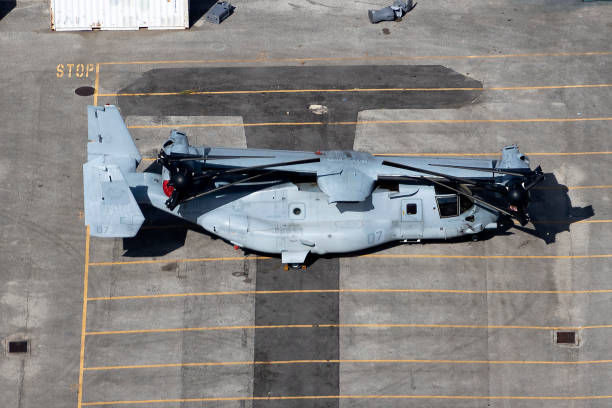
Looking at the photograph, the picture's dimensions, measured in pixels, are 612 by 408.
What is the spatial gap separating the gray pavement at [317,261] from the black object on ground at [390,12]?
2.18 feet

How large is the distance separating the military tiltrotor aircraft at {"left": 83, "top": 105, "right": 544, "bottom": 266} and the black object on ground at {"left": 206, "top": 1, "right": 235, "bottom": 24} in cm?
1228

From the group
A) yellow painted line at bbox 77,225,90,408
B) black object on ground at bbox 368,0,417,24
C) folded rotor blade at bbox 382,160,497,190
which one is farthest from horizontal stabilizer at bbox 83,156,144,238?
black object on ground at bbox 368,0,417,24

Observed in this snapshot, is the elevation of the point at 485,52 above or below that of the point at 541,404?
above

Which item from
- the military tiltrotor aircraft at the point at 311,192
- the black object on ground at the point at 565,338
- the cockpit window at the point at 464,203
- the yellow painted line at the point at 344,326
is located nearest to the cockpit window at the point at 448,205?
the military tiltrotor aircraft at the point at 311,192

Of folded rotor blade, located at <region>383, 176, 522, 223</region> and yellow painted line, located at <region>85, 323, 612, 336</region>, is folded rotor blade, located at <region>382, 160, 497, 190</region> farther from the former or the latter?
yellow painted line, located at <region>85, 323, 612, 336</region>

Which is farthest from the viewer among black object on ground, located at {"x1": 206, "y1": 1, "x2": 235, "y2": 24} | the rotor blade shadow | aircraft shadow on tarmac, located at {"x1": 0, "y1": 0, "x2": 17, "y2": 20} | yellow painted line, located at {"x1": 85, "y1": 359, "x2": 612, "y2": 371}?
aircraft shadow on tarmac, located at {"x1": 0, "y1": 0, "x2": 17, "y2": 20}

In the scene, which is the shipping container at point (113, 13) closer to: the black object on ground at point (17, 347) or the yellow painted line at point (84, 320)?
the yellow painted line at point (84, 320)

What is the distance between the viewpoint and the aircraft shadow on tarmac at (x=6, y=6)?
1679 inches

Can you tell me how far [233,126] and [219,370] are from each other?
14.8 m

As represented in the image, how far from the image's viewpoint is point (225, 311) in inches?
1352

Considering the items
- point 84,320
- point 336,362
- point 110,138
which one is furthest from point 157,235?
point 336,362

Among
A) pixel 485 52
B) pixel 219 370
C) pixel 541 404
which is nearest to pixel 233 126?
pixel 219 370

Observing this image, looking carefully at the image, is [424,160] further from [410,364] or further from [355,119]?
[410,364]

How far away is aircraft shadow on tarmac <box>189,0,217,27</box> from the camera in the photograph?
1693 inches
